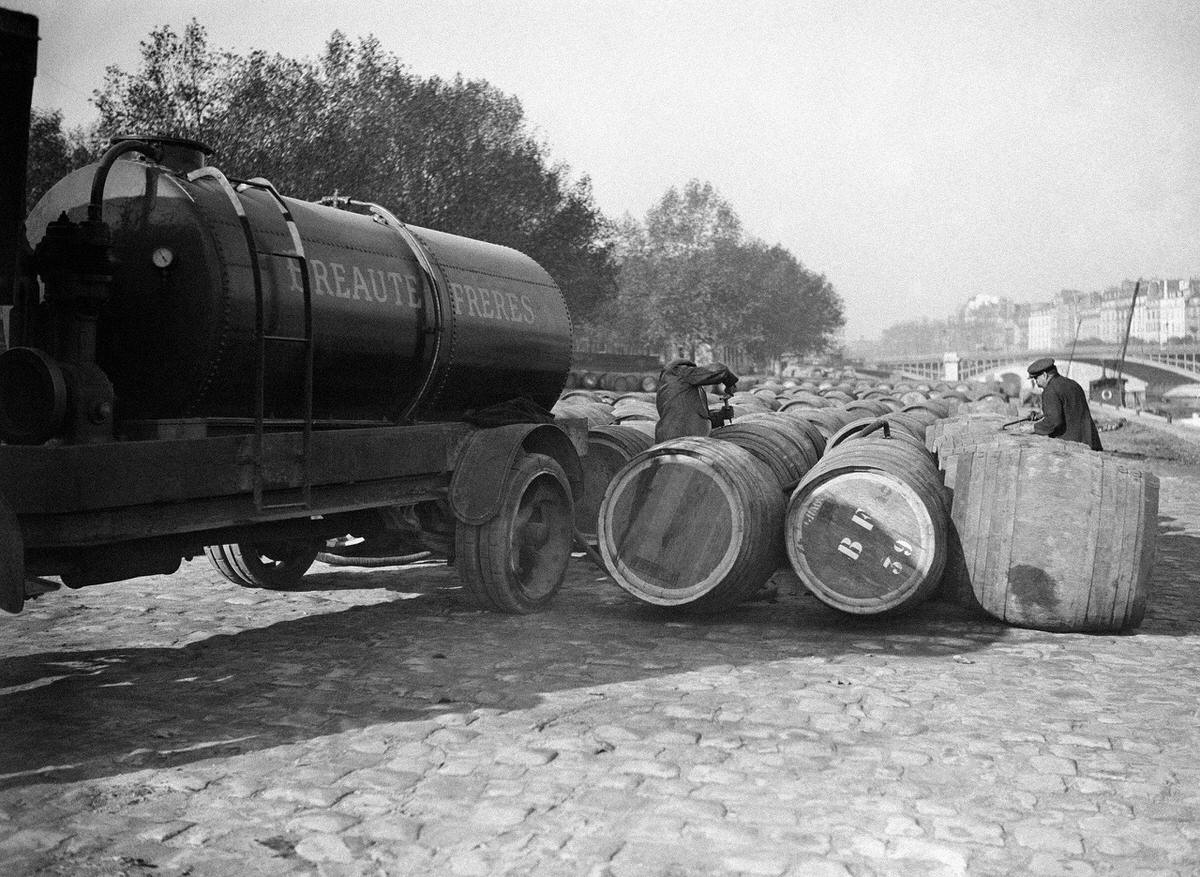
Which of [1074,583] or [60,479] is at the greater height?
[60,479]

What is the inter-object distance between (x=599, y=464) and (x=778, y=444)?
2198mm

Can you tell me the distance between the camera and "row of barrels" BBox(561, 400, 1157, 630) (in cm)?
745

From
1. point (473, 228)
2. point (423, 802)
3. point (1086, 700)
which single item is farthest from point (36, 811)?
point (473, 228)

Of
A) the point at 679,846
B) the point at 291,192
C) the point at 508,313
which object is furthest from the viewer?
the point at 291,192

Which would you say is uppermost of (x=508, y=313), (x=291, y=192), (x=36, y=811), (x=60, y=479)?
(x=291, y=192)

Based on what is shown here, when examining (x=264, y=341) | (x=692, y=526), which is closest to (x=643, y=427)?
(x=692, y=526)

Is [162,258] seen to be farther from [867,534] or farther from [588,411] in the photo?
[588,411]

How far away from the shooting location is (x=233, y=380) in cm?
606

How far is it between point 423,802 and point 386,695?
62.6 inches

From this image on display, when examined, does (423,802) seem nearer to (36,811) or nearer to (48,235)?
(36,811)

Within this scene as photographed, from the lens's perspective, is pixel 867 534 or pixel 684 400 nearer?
pixel 867 534

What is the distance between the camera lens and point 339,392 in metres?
6.94

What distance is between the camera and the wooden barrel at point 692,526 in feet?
25.2

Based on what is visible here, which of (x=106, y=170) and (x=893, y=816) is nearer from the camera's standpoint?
(x=893, y=816)
